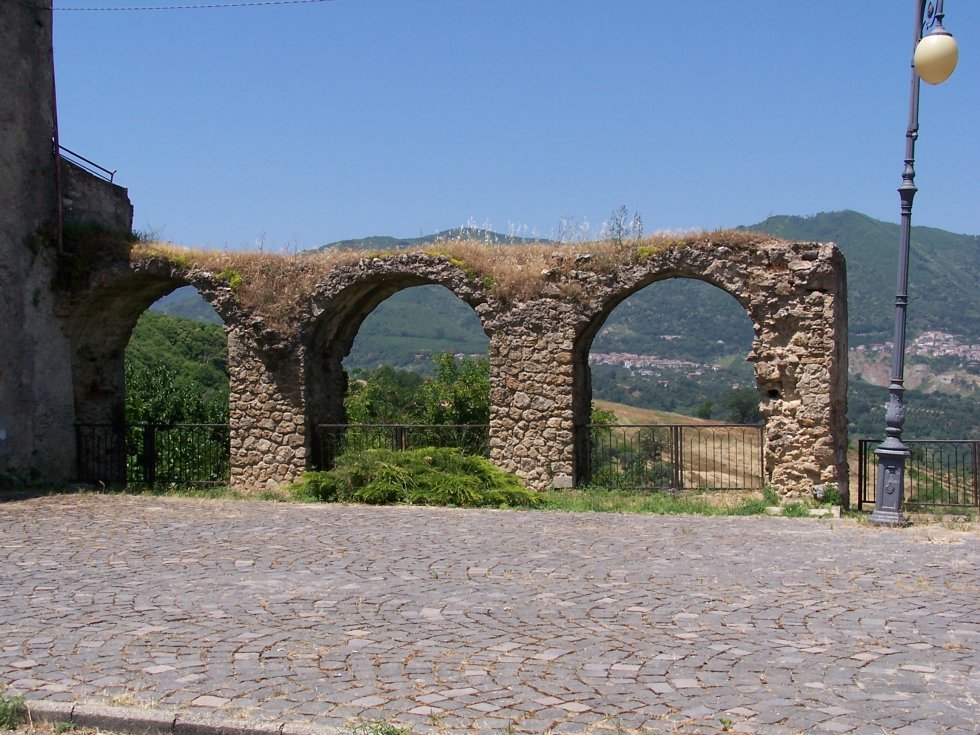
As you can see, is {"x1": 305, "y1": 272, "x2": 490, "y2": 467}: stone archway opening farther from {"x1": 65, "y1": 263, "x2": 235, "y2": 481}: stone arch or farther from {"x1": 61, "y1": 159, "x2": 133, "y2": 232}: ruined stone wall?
{"x1": 61, "y1": 159, "x2": 133, "y2": 232}: ruined stone wall

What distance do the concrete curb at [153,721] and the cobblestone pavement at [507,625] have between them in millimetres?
114

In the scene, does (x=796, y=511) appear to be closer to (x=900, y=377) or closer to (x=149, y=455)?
(x=900, y=377)

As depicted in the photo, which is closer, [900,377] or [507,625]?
[507,625]

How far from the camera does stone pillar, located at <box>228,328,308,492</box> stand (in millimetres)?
16781

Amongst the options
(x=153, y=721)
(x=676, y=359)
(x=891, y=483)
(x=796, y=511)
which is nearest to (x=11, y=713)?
(x=153, y=721)

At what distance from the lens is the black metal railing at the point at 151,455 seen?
1764 centimetres

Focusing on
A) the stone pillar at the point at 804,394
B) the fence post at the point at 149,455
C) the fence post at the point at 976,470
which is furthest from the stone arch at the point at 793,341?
the fence post at the point at 149,455

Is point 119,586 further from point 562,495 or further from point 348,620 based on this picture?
A: point 562,495

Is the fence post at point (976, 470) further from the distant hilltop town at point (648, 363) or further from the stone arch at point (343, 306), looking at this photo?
the distant hilltop town at point (648, 363)

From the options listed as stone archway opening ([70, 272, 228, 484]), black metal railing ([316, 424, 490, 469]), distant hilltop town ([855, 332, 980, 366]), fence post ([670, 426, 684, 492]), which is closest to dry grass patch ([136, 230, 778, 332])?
stone archway opening ([70, 272, 228, 484])

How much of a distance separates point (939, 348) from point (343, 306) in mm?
87951

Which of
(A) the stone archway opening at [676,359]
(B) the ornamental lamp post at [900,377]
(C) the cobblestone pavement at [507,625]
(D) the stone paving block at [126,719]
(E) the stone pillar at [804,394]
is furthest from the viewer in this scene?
(A) the stone archway opening at [676,359]

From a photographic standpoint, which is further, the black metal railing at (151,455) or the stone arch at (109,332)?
the black metal railing at (151,455)

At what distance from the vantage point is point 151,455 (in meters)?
17.8
